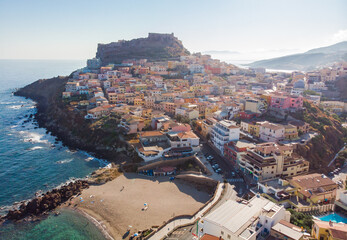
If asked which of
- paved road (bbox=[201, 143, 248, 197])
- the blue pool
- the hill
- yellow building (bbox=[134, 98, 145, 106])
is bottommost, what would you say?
the blue pool

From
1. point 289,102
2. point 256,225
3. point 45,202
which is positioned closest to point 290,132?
point 289,102

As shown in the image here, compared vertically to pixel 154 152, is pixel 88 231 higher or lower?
lower

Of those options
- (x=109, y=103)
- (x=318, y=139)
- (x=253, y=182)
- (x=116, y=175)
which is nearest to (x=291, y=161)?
(x=253, y=182)

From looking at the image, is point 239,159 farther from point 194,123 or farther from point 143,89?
point 143,89

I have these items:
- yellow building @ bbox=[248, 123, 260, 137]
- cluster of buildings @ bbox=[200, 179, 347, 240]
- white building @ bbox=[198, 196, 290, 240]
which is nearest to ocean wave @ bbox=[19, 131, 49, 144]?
yellow building @ bbox=[248, 123, 260, 137]

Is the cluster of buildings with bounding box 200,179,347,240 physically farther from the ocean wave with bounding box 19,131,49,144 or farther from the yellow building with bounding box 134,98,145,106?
the ocean wave with bounding box 19,131,49,144

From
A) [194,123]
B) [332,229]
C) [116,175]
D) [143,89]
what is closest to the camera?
[332,229]
